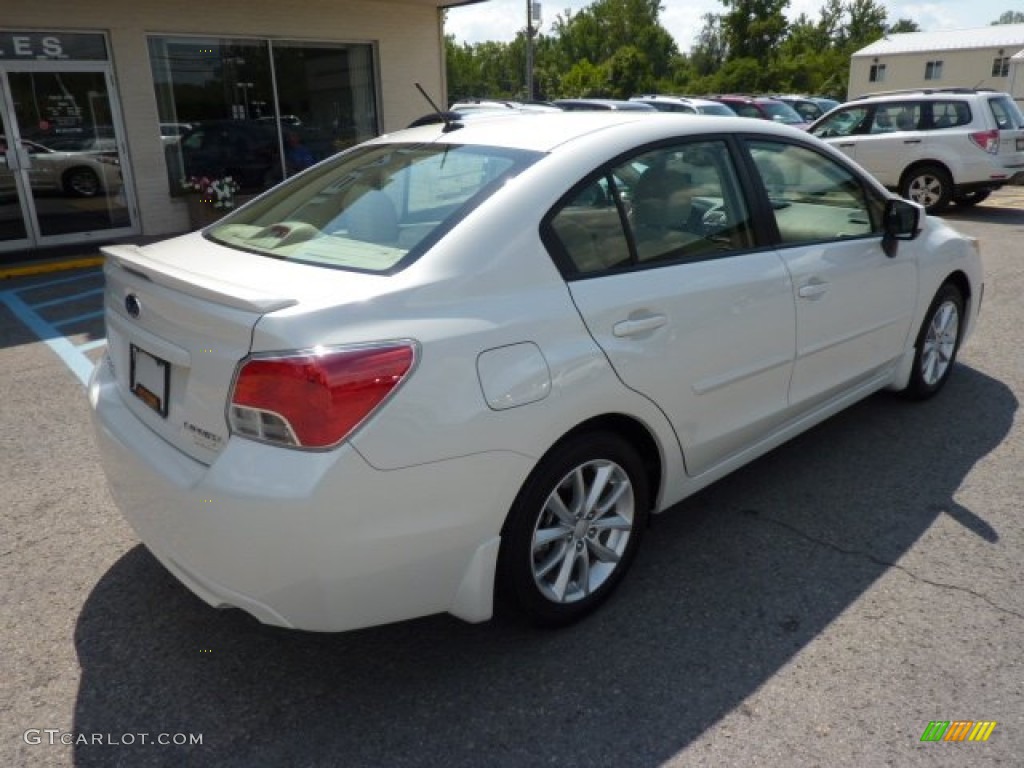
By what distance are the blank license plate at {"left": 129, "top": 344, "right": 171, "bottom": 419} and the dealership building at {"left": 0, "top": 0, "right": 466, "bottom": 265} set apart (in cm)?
909

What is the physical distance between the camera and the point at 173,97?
11336mm

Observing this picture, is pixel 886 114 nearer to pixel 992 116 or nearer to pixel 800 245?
pixel 992 116

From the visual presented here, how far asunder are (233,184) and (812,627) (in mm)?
11237

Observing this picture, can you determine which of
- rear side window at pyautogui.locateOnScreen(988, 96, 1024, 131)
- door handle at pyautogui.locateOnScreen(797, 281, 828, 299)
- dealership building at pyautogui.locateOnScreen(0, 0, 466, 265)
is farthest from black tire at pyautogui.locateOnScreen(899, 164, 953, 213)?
door handle at pyautogui.locateOnScreen(797, 281, 828, 299)

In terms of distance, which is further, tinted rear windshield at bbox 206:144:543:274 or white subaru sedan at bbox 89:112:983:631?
tinted rear windshield at bbox 206:144:543:274

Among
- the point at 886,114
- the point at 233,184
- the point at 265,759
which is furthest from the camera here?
the point at 886,114

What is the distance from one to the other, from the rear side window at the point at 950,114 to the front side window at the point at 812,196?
9982 mm

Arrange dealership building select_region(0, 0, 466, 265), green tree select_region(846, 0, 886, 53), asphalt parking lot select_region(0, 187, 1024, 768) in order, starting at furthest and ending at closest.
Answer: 1. green tree select_region(846, 0, 886, 53)
2. dealership building select_region(0, 0, 466, 265)
3. asphalt parking lot select_region(0, 187, 1024, 768)

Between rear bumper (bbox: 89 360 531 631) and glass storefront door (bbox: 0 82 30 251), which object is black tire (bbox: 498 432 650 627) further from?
glass storefront door (bbox: 0 82 30 251)

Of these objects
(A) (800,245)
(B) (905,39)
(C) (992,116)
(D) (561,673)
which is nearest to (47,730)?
(D) (561,673)

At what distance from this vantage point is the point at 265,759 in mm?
2242

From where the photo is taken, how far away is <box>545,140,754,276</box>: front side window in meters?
2.66

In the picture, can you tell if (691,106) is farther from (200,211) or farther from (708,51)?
(708,51)

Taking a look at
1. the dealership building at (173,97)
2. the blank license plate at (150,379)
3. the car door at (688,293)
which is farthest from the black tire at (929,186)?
the blank license plate at (150,379)
